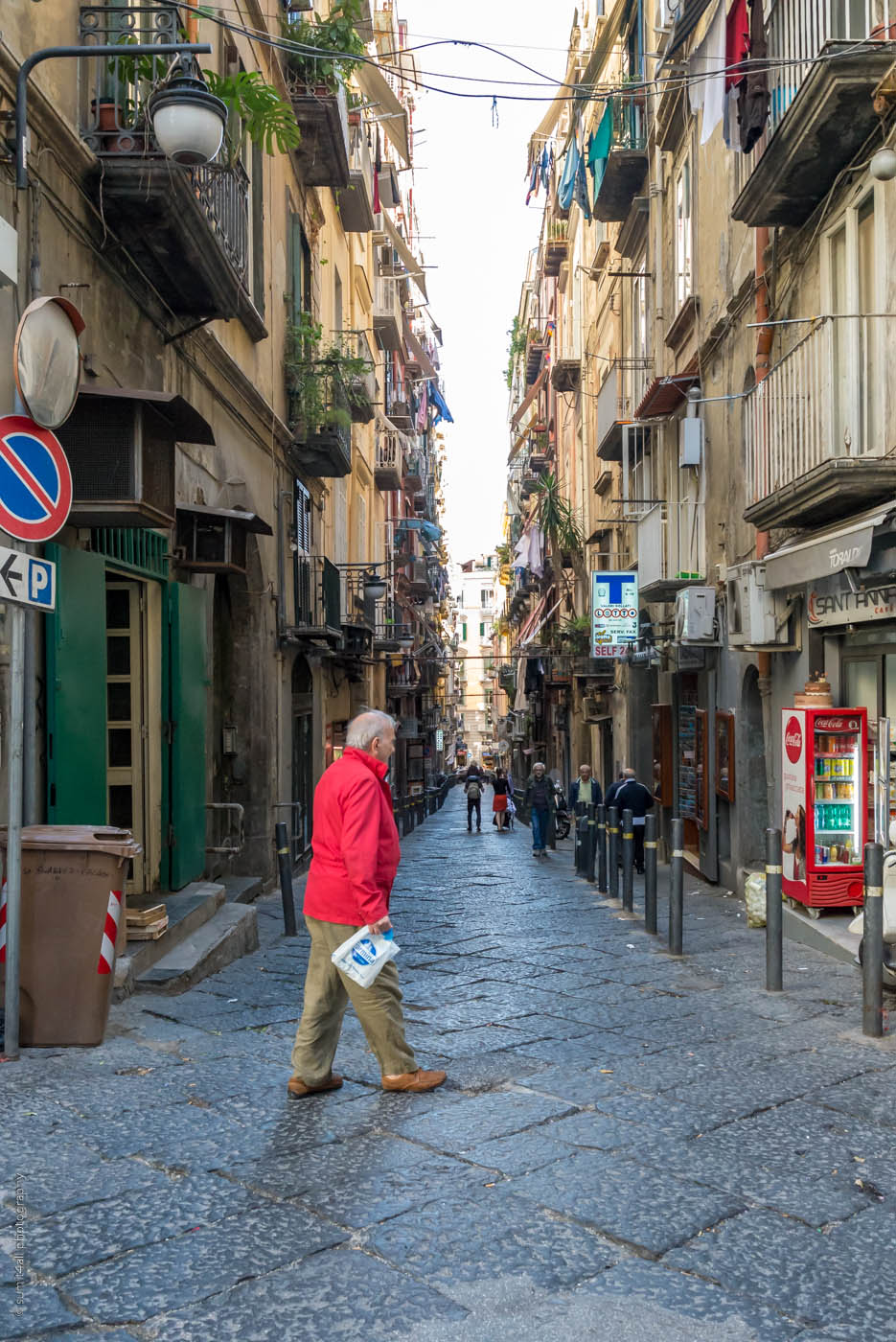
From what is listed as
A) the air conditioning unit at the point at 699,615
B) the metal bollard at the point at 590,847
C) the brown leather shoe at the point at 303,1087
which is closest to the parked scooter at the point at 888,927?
the brown leather shoe at the point at 303,1087

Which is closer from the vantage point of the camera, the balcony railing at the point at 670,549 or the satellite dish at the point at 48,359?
the satellite dish at the point at 48,359

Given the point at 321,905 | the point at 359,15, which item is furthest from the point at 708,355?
the point at 321,905

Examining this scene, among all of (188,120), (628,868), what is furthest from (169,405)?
Result: (628,868)

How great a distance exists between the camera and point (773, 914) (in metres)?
7.80

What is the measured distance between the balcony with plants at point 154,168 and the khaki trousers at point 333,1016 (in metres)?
4.85

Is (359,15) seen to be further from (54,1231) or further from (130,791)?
(54,1231)

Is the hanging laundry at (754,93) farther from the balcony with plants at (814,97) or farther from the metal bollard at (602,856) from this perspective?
the metal bollard at (602,856)

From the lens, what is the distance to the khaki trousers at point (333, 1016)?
18.0ft

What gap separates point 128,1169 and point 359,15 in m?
12.1

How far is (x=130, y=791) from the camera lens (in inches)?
385

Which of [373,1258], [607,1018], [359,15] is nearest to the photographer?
[373,1258]

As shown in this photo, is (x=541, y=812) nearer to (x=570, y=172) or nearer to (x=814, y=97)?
(x=570, y=172)

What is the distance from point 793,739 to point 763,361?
4206 millimetres

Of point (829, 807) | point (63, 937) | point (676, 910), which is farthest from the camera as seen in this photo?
point (829, 807)
